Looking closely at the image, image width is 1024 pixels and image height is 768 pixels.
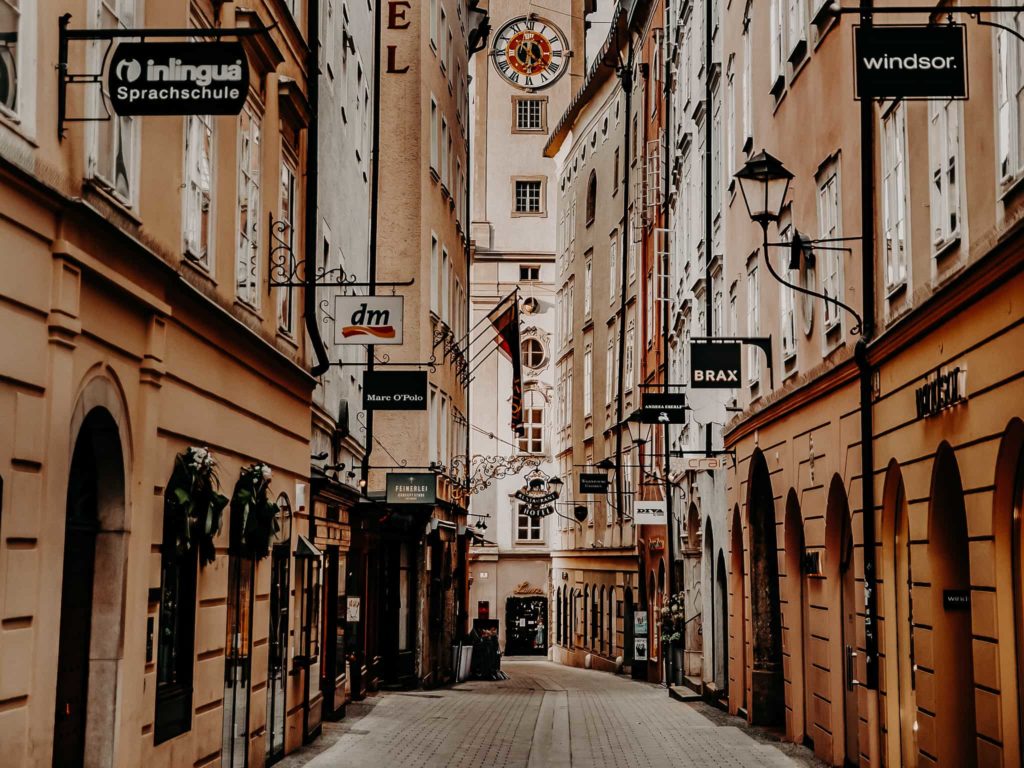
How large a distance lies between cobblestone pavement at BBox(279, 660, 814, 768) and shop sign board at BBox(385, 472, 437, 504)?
3.61m

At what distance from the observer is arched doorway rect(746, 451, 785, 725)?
2272 centimetres

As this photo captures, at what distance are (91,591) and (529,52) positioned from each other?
54307 mm

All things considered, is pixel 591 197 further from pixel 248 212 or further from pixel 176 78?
pixel 176 78

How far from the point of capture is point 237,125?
15.0 m

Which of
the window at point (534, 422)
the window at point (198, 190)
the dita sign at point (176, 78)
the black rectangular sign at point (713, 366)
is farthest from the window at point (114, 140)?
the window at point (534, 422)

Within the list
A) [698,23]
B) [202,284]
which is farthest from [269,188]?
[698,23]

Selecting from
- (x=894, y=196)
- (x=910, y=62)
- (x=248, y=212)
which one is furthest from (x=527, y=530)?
(x=910, y=62)

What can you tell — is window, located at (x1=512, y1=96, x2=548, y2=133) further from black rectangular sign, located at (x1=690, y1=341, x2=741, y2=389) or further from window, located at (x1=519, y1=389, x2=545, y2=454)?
black rectangular sign, located at (x1=690, y1=341, x2=741, y2=389)

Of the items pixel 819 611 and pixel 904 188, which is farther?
pixel 819 611

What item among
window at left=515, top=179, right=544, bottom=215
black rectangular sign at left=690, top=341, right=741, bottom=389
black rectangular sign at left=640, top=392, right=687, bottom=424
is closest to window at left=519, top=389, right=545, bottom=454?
window at left=515, top=179, right=544, bottom=215

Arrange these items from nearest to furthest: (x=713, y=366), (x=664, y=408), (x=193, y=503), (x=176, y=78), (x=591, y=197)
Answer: (x=176, y=78), (x=193, y=503), (x=713, y=366), (x=664, y=408), (x=591, y=197)

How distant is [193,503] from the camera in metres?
12.6

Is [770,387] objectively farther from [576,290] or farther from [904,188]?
[576,290]

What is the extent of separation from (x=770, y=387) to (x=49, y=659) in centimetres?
1445
